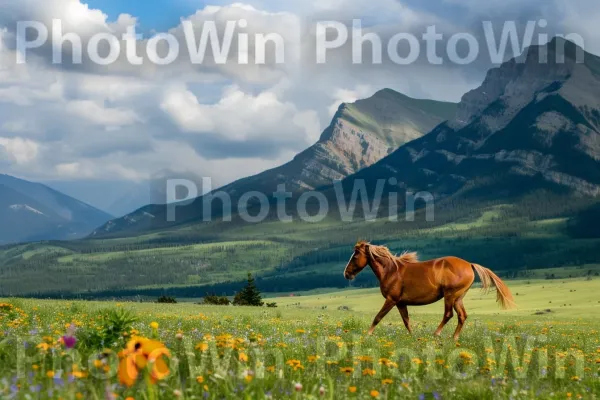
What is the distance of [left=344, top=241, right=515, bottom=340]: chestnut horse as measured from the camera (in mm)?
18125

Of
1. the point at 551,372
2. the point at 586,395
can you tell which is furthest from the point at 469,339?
the point at 586,395

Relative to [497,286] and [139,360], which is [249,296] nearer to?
[497,286]

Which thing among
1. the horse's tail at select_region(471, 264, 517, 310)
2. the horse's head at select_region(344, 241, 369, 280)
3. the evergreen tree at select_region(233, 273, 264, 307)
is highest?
the horse's head at select_region(344, 241, 369, 280)

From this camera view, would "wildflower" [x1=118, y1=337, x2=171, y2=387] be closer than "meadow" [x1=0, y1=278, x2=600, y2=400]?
Yes

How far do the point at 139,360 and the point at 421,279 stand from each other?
13.8m

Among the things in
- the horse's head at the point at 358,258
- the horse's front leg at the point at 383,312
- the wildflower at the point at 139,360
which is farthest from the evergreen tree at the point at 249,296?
the wildflower at the point at 139,360

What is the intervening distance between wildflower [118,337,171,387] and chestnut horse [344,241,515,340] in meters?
12.4

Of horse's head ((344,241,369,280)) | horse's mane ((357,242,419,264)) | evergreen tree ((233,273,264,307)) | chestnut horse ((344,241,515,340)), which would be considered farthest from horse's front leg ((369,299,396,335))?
evergreen tree ((233,273,264,307))

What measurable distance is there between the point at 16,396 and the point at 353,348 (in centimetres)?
764

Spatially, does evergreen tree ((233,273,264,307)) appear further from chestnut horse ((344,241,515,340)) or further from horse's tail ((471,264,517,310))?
horse's tail ((471,264,517,310))

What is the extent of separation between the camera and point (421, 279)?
1841cm

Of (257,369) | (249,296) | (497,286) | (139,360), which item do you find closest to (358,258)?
(497,286)

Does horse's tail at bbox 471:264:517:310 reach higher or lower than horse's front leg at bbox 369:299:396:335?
higher

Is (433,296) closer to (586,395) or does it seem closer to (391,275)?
(391,275)
